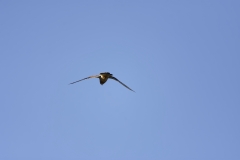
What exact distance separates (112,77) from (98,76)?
2.17 metres

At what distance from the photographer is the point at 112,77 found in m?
38.2

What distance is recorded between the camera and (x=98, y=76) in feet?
123
